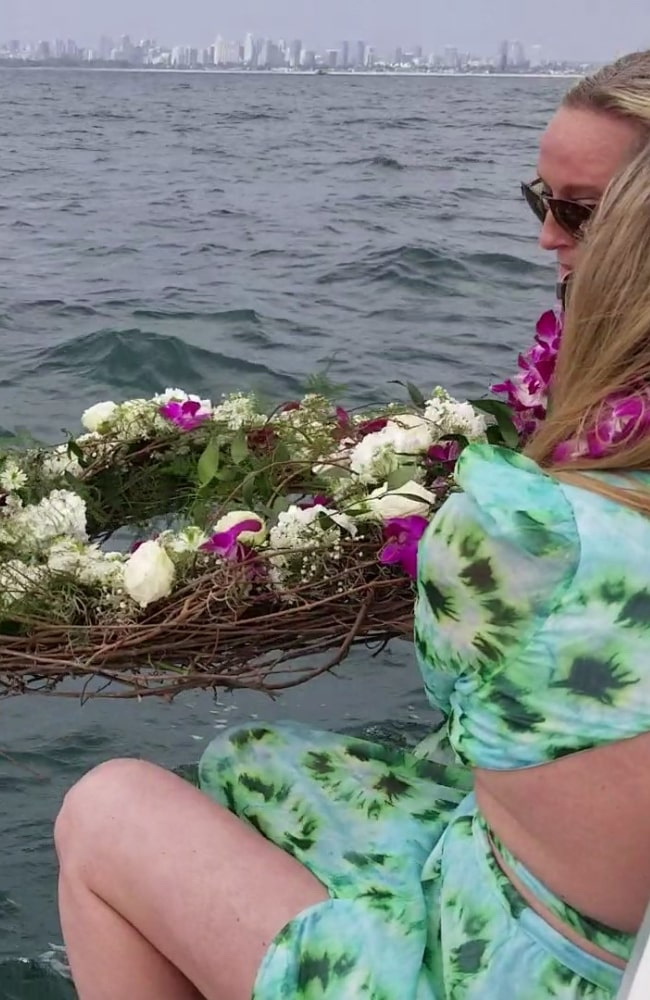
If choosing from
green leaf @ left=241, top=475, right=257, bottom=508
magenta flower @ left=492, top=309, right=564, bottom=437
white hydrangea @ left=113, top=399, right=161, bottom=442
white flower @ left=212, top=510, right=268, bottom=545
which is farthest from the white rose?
magenta flower @ left=492, top=309, right=564, bottom=437

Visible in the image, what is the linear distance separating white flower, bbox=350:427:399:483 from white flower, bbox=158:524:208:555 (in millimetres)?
266

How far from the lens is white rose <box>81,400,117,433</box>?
7.34ft

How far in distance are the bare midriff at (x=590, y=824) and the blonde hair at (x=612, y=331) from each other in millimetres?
221

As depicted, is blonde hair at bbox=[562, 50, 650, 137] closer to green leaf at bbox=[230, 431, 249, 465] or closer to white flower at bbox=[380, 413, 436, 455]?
white flower at bbox=[380, 413, 436, 455]

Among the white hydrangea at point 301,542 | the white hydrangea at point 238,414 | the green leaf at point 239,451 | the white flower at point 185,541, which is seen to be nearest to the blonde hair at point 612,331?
the white hydrangea at point 301,542

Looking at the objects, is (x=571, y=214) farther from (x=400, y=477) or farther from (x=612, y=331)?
(x=612, y=331)

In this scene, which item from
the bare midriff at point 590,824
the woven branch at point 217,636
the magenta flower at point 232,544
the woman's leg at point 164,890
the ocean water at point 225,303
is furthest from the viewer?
the ocean water at point 225,303

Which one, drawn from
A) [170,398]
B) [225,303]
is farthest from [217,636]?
[225,303]

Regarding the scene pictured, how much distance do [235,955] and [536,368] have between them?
0.97 m

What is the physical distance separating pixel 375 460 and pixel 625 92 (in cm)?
62

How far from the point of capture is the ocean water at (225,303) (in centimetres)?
321

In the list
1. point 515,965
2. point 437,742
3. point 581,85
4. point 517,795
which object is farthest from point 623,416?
point 581,85

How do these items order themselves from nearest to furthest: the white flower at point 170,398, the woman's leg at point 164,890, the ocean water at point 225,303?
the woman's leg at point 164,890 < the white flower at point 170,398 < the ocean water at point 225,303

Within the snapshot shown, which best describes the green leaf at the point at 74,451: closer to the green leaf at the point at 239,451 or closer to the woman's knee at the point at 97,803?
the green leaf at the point at 239,451
